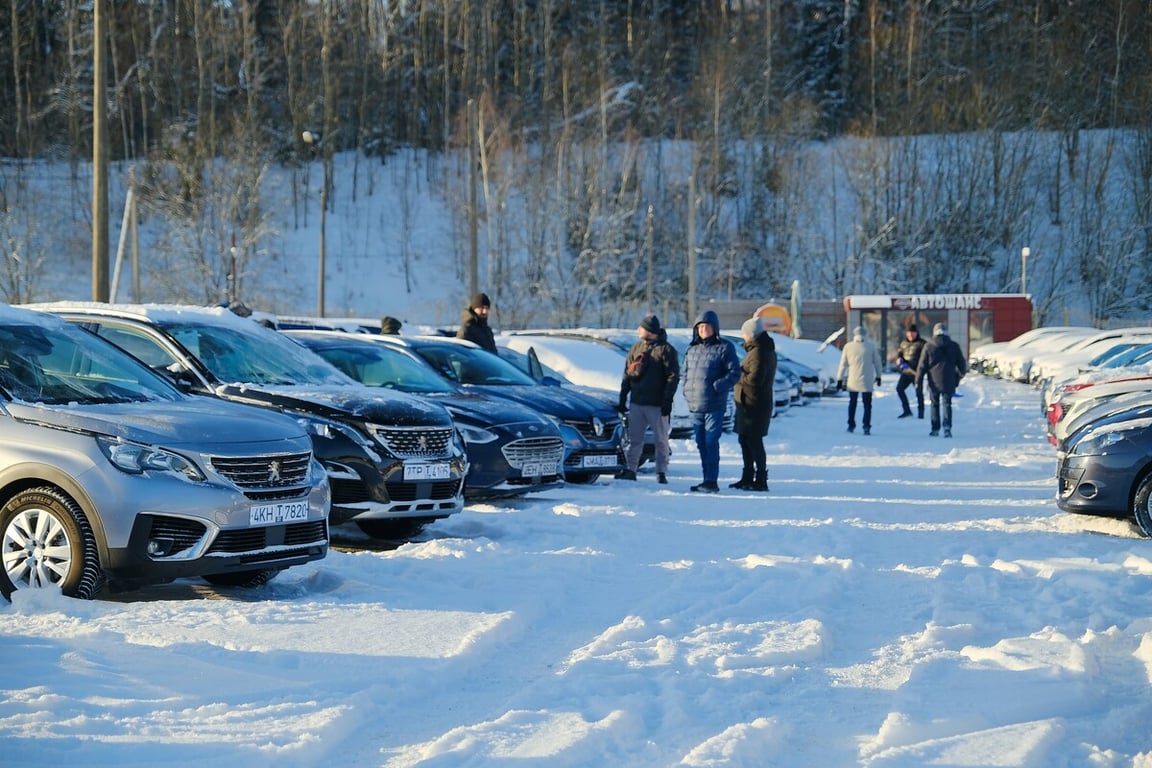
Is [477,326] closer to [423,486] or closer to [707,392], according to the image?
[707,392]

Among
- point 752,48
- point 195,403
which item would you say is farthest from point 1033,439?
point 752,48

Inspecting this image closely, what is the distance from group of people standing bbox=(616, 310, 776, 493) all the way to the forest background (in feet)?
146

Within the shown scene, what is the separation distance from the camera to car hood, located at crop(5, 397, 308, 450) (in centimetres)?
752

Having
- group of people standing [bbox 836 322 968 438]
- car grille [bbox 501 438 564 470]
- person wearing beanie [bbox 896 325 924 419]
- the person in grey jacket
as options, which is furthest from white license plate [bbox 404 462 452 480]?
person wearing beanie [bbox 896 325 924 419]

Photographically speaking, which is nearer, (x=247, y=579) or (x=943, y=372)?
(x=247, y=579)

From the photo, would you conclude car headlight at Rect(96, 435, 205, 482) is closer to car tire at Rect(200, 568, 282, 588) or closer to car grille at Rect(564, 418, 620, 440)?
car tire at Rect(200, 568, 282, 588)

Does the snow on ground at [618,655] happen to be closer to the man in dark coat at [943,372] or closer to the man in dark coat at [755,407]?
the man in dark coat at [755,407]

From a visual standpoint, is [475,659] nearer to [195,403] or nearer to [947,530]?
[195,403]

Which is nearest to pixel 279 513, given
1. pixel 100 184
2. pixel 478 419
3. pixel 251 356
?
pixel 251 356

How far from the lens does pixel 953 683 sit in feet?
20.5

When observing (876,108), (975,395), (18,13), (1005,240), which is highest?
(18,13)

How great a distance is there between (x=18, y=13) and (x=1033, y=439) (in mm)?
69322

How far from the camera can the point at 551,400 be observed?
1466 centimetres

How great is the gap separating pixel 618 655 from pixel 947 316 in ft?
144
